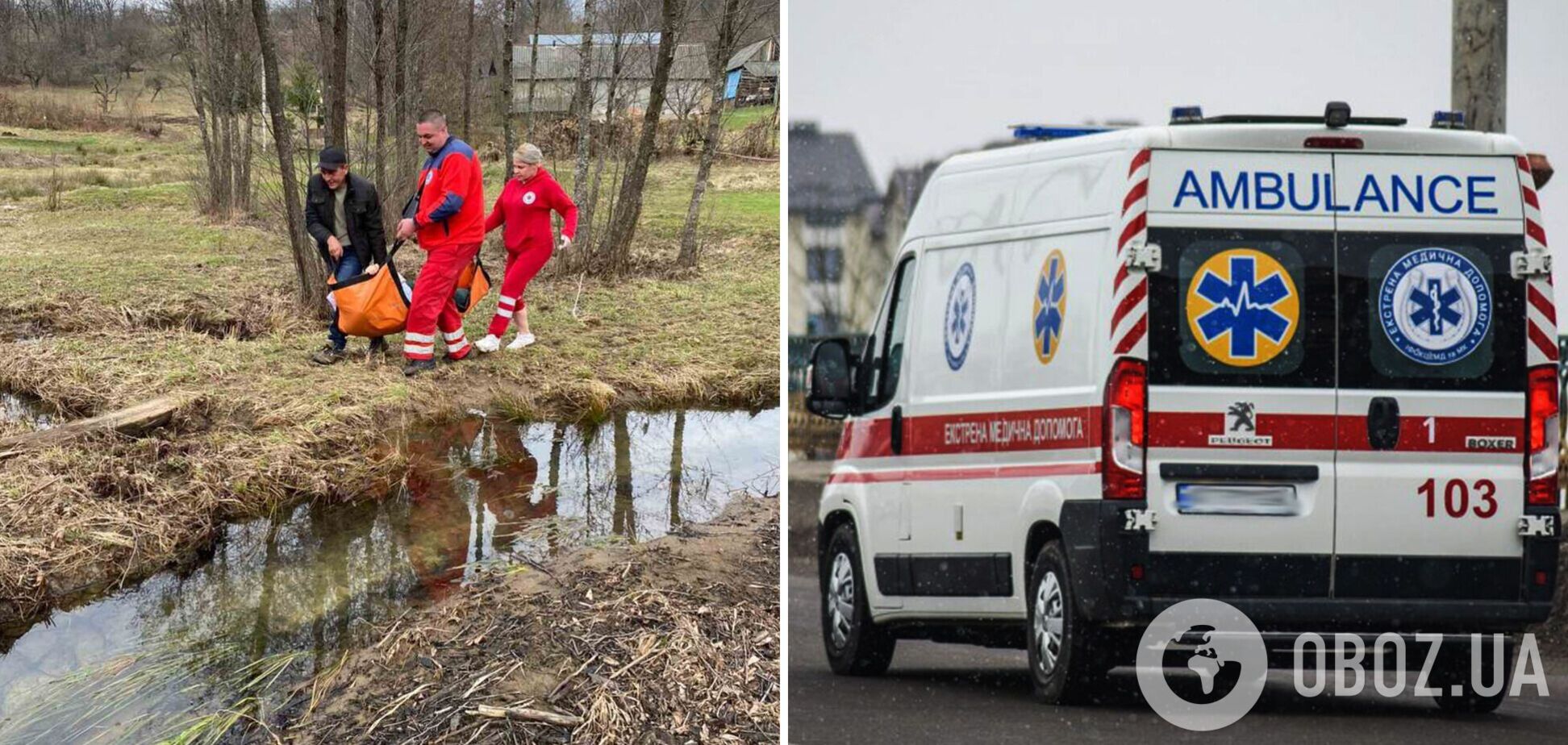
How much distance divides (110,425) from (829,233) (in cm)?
427

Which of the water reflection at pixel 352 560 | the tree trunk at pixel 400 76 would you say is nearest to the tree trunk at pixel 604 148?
the tree trunk at pixel 400 76

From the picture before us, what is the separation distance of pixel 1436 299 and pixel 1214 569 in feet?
2.40

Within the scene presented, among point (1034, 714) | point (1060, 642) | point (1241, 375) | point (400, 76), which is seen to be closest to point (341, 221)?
point (400, 76)

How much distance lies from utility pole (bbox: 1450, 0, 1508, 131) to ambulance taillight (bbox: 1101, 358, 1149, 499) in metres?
0.87

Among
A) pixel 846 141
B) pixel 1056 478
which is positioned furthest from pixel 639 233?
pixel 1056 478

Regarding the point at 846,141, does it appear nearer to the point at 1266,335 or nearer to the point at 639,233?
the point at 1266,335

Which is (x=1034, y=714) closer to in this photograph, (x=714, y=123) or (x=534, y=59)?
(x=714, y=123)

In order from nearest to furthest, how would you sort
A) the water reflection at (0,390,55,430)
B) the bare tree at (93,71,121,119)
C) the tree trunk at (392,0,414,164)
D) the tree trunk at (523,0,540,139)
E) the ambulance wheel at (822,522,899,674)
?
the ambulance wheel at (822,522,899,674) < the water reflection at (0,390,55,430) < the tree trunk at (392,0,414,164) < the tree trunk at (523,0,540,139) < the bare tree at (93,71,121,119)

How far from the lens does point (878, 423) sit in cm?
418

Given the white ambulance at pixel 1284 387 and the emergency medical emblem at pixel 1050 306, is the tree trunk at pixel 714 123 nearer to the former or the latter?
the emergency medical emblem at pixel 1050 306

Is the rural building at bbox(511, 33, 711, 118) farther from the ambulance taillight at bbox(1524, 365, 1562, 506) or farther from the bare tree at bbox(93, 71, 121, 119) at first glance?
the bare tree at bbox(93, 71, 121, 119)

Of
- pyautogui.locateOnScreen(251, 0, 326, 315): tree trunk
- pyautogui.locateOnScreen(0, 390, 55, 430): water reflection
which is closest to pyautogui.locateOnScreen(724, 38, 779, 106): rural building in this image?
pyautogui.locateOnScreen(251, 0, 326, 315): tree trunk

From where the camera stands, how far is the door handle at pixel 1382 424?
3.50m

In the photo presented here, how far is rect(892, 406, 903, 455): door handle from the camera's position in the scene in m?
4.06
